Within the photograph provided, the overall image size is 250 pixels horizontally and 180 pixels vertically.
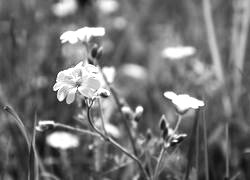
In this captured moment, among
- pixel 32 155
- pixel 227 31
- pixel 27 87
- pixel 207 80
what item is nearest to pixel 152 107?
pixel 207 80

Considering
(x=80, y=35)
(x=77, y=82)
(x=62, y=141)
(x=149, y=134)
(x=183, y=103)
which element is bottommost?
(x=62, y=141)

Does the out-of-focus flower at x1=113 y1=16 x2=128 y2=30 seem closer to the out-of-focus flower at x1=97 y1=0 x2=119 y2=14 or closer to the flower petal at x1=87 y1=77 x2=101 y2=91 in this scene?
the out-of-focus flower at x1=97 y1=0 x2=119 y2=14

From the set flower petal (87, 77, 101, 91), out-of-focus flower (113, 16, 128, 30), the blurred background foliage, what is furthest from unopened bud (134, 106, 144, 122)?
out-of-focus flower (113, 16, 128, 30)

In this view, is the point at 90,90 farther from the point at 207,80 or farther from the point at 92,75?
the point at 207,80

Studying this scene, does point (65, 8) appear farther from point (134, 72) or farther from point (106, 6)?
point (134, 72)

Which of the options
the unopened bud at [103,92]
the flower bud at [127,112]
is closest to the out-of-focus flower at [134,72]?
the flower bud at [127,112]

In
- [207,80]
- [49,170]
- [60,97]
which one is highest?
[60,97]

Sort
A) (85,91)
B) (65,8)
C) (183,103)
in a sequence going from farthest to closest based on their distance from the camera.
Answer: (65,8) < (183,103) < (85,91)

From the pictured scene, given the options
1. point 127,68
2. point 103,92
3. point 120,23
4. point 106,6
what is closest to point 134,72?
point 127,68
